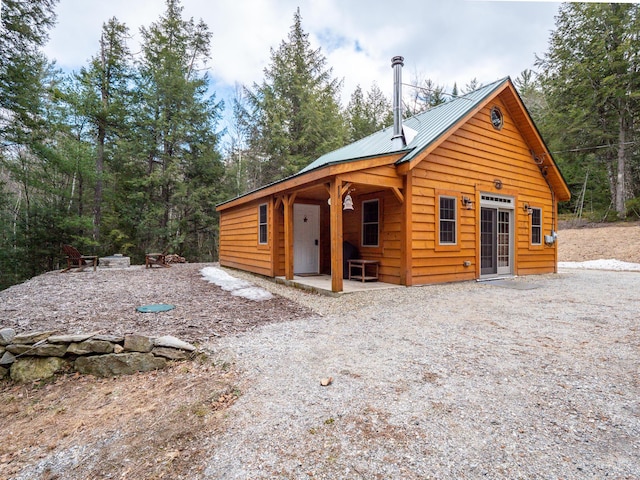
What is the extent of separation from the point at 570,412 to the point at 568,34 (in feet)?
77.7

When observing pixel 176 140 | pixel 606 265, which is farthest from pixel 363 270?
pixel 176 140

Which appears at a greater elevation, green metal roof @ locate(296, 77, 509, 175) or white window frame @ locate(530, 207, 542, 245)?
green metal roof @ locate(296, 77, 509, 175)

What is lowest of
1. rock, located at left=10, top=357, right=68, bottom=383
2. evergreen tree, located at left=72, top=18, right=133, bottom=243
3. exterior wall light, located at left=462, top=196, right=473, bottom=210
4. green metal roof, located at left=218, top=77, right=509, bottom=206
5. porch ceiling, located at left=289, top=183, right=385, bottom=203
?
rock, located at left=10, top=357, right=68, bottom=383

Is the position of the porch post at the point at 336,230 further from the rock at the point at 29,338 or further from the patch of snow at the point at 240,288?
the rock at the point at 29,338

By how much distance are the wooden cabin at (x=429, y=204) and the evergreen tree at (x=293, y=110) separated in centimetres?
816

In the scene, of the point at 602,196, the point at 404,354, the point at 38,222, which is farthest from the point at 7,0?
the point at 602,196

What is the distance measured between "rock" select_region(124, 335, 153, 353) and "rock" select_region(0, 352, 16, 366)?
1.10 metres

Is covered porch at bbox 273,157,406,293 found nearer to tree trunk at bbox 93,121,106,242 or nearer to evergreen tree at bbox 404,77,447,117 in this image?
tree trunk at bbox 93,121,106,242

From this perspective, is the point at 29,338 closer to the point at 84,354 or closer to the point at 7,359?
the point at 7,359

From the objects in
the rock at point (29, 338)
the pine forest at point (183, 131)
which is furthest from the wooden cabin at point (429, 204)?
the pine forest at point (183, 131)

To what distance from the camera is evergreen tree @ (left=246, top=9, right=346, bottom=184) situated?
1728cm

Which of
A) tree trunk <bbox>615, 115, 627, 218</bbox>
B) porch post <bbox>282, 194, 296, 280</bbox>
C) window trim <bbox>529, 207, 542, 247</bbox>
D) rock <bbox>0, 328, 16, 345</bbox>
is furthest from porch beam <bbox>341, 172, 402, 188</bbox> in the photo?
tree trunk <bbox>615, 115, 627, 218</bbox>

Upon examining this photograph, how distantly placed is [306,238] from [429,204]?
11.6 feet

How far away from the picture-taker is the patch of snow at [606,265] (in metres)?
10.4
